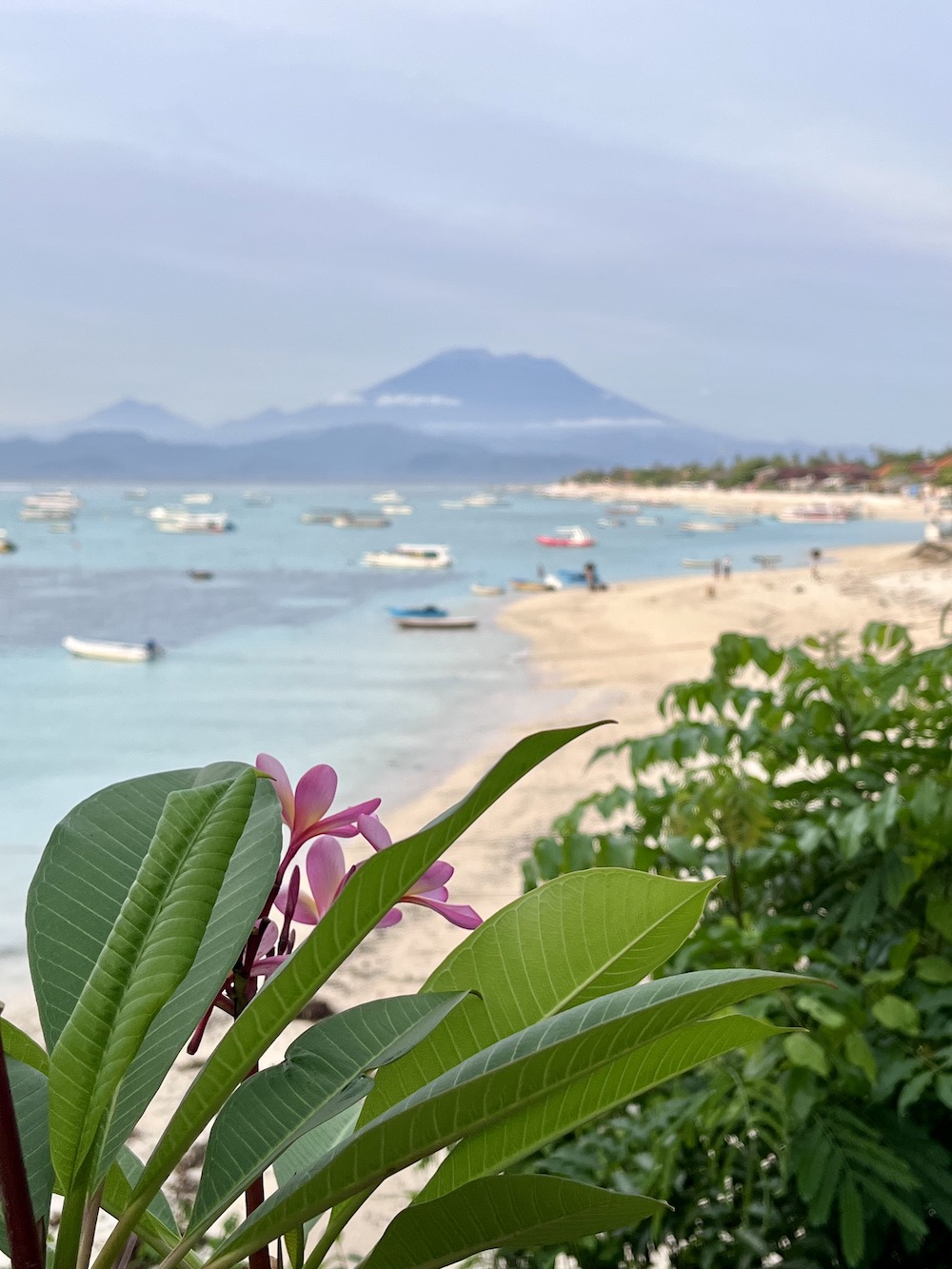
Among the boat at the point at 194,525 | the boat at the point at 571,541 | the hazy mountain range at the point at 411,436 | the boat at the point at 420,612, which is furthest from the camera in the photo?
the hazy mountain range at the point at 411,436

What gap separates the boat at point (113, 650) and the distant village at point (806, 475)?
3114 cm

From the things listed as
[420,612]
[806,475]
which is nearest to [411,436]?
[806,475]

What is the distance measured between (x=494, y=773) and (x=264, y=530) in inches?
1253

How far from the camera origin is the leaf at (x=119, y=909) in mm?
211

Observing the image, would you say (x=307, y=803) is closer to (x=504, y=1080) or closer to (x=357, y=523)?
(x=504, y=1080)

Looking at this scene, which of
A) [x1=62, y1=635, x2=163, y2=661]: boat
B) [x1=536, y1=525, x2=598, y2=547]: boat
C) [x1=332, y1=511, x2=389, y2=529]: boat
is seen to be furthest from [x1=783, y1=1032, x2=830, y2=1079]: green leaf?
[x1=332, y1=511, x2=389, y2=529]: boat

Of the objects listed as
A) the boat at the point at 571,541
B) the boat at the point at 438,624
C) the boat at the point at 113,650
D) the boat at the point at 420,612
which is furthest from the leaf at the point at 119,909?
the boat at the point at 571,541

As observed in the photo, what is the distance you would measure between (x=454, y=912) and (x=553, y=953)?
4 cm

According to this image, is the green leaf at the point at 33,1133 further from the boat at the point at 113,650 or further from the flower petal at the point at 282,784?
the boat at the point at 113,650

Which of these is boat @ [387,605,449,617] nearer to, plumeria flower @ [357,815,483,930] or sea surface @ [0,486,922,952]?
sea surface @ [0,486,922,952]

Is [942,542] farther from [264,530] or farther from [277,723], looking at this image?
[264,530]

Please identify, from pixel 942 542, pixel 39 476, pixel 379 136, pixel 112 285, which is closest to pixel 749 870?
pixel 942 542

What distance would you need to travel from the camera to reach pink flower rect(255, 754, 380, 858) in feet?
0.86

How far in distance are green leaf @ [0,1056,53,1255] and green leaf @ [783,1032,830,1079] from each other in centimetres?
54
